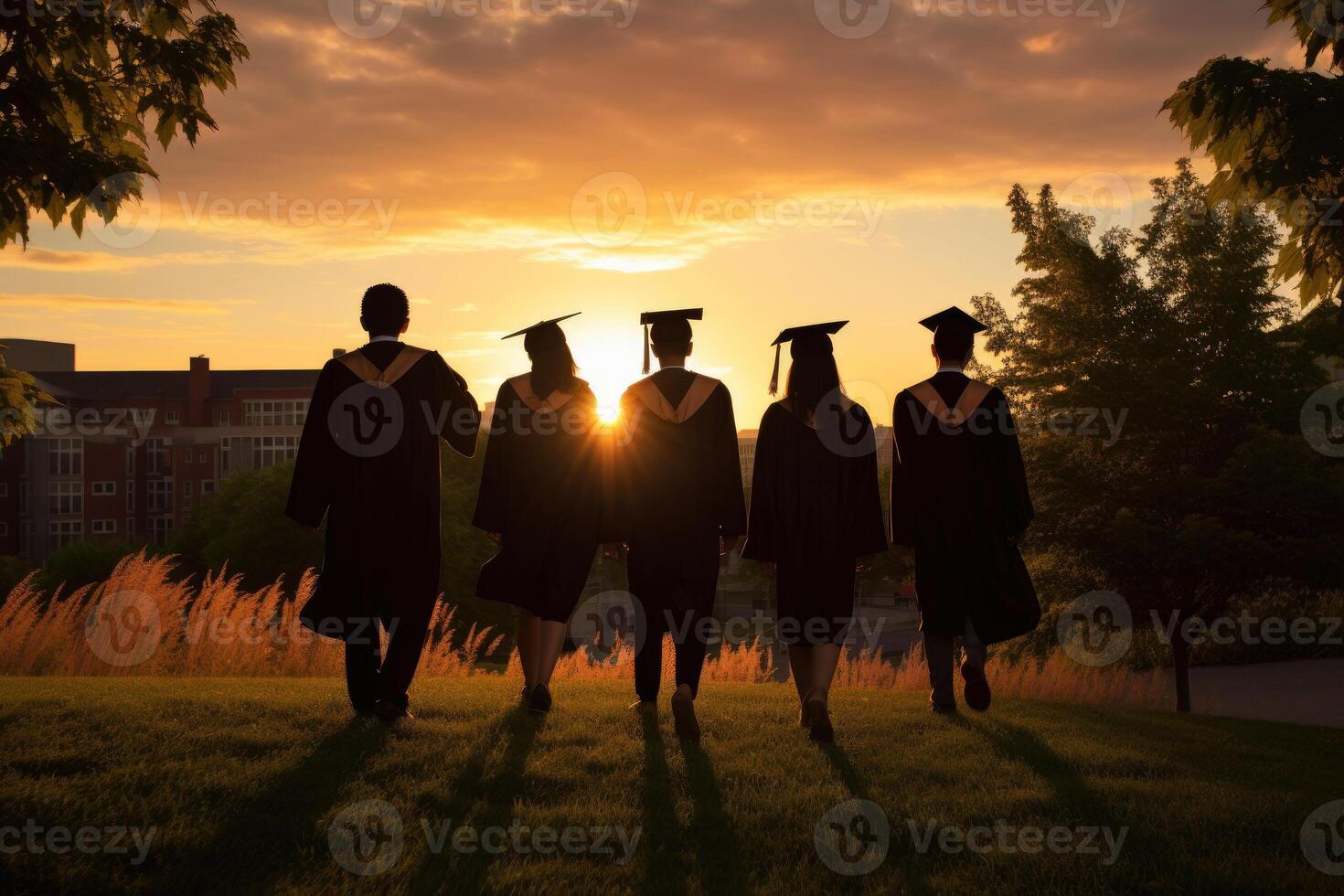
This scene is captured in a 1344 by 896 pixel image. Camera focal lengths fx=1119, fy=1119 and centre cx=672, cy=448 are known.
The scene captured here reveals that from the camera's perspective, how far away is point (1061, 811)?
5.15m

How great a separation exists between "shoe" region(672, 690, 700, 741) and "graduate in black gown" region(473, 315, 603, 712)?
1.11 meters

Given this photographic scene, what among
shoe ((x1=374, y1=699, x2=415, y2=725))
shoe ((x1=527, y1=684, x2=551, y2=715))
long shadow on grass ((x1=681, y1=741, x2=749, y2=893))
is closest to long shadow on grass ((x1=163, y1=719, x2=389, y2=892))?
shoe ((x1=374, y1=699, x2=415, y2=725))

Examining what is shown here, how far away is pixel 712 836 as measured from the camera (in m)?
4.75

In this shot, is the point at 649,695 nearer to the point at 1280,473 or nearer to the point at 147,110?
the point at 147,110

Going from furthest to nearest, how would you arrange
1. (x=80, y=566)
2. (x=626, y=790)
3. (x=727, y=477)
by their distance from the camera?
(x=80, y=566) → (x=727, y=477) → (x=626, y=790)

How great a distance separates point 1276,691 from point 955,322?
1569 cm

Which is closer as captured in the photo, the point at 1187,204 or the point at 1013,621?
the point at 1013,621

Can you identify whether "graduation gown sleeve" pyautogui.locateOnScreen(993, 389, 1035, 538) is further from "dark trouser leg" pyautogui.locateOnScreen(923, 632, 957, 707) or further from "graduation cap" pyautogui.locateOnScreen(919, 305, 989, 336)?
"dark trouser leg" pyautogui.locateOnScreen(923, 632, 957, 707)

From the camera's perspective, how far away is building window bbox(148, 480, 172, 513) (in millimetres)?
74750

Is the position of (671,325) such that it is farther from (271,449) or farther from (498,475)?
(271,449)

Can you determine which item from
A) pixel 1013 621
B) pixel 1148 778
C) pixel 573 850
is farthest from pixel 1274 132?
pixel 573 850

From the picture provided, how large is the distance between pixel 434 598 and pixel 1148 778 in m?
4.27

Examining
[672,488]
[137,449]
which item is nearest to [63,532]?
[137,449]

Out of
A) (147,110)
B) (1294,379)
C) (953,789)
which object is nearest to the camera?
(953,789)
